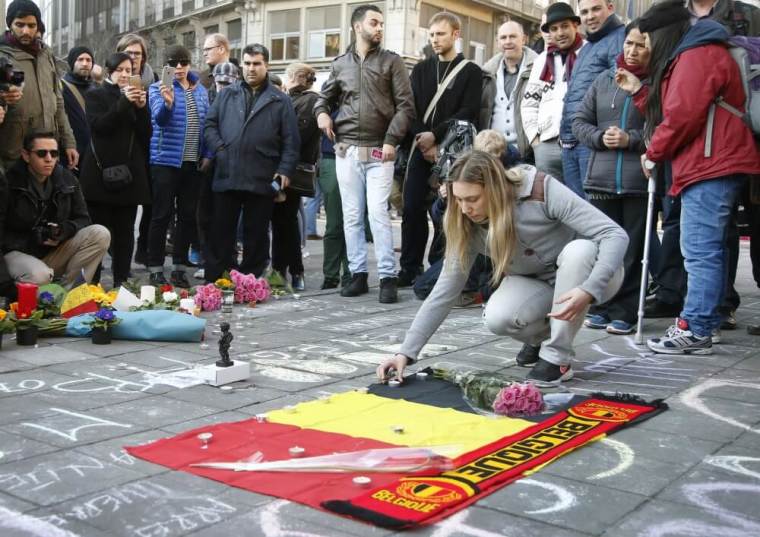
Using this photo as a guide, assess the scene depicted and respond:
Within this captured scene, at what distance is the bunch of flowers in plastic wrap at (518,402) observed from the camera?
3.60 metres

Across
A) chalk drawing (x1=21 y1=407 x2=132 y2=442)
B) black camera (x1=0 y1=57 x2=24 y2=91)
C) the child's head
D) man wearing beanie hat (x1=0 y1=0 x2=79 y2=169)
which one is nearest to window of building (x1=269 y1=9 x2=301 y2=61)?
man wearing beanie hat (x1=0 y1=0 x2=79 y2=169)

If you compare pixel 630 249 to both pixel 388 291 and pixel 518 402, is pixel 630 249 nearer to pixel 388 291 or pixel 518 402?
pixel 388 291

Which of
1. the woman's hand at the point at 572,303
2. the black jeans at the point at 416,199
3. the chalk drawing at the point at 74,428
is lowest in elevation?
the chalk drawing at the point at 74,428

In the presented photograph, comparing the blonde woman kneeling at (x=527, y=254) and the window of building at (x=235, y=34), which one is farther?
the window of building at (x=235, y=34)

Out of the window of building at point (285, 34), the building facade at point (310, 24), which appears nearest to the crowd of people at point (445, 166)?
the building facade at point (310, 24)

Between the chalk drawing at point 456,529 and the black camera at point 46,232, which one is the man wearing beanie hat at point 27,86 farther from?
the chalk drawing at point 456,529

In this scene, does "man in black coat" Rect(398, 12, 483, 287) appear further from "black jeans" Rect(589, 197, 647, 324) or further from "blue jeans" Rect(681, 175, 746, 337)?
"blue jeans" Rect(681, 175, 746, 337)

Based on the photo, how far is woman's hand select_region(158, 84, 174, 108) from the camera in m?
7.38

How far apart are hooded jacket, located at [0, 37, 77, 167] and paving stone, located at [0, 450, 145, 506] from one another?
3.63 meters

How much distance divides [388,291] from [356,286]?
423 mm

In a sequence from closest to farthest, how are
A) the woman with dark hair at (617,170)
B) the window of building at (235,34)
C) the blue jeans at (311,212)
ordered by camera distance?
the woman with dark hair at (617,170) < the blue jeans at (311,212) < the window of building at (235,34)

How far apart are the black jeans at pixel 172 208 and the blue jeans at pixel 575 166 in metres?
3.23

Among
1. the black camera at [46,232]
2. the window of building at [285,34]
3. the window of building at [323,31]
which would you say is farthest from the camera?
the window of building at [285,34]

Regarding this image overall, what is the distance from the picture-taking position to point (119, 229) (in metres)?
7.02
